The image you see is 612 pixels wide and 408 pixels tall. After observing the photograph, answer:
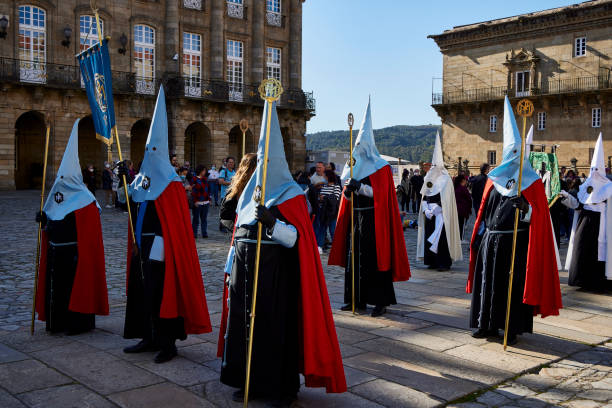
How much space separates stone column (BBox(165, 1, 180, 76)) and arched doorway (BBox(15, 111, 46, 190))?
268 inches

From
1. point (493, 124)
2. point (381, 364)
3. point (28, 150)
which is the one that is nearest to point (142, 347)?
point (381, 364)

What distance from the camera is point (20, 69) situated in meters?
27.3

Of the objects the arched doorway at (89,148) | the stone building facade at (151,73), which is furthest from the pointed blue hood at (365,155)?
the arched doorway at (89,148)

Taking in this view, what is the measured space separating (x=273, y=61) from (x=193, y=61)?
509 centimetres

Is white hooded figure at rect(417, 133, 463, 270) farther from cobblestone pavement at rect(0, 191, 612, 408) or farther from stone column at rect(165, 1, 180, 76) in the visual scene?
stone column at rect(165, 1, 180, 76)

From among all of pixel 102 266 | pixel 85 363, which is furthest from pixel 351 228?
pixel 85 363

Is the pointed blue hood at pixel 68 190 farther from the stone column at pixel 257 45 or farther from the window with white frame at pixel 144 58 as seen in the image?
the stone column at pixel 257 45

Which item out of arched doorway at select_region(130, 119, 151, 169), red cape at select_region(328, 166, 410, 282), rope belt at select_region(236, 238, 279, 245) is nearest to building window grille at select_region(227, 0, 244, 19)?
arched doorway at select_region(130, 119, 151, 169)

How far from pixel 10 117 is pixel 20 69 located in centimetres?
215

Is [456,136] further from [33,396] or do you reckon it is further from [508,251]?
[33,396]

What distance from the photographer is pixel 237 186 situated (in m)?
4.72

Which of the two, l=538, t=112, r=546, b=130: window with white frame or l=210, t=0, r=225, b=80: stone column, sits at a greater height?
l=210, t=0, r=225, b=80: stone column

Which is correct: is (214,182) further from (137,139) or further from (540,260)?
(540,260)

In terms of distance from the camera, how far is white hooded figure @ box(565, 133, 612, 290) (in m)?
8.88
